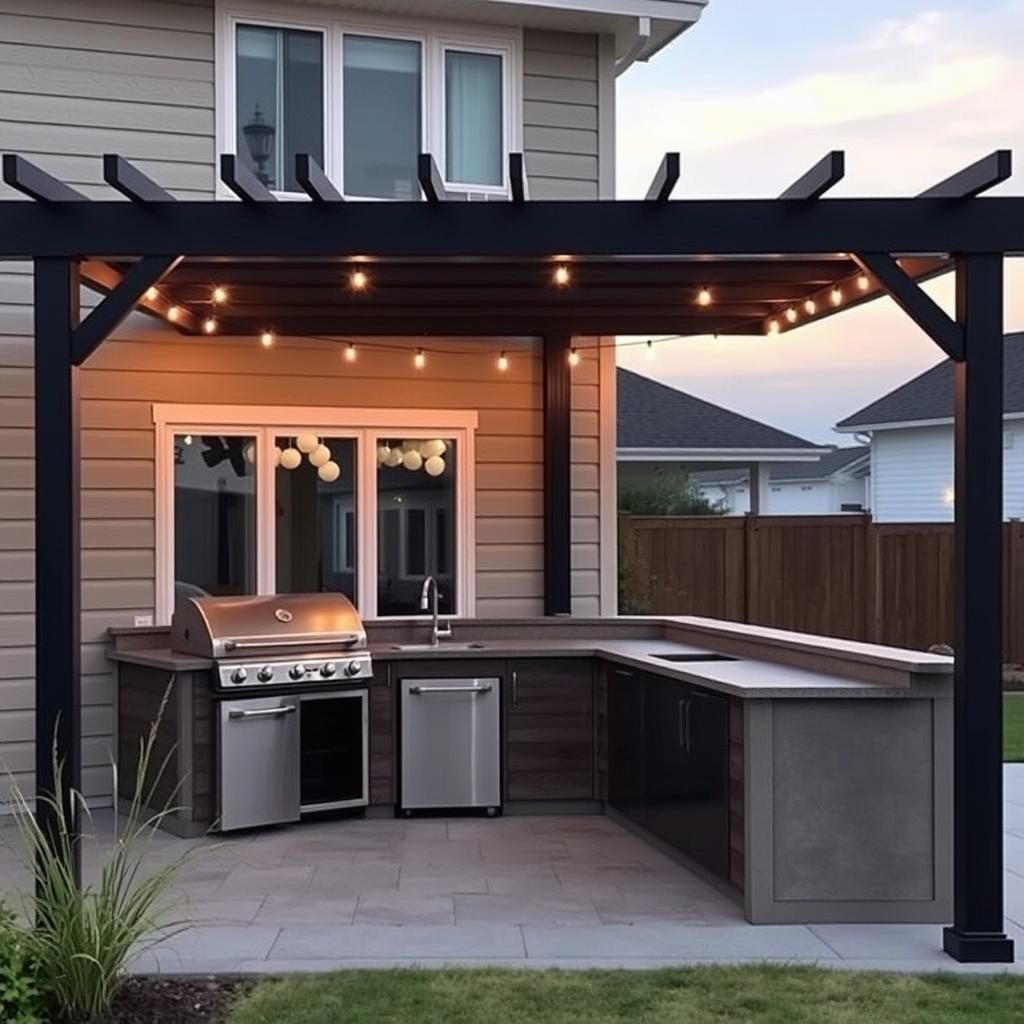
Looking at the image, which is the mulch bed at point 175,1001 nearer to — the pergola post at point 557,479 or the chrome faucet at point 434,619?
the chrome faucet at point 434,619

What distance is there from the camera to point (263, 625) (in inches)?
281

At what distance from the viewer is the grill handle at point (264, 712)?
694cm

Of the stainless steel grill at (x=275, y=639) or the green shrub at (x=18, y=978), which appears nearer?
the green shrub at (x=18, y=978)

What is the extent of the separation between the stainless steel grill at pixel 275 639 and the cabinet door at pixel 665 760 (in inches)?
66.2

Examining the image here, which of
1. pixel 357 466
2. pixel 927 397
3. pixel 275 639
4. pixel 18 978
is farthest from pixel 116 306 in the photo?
pixel 927 397

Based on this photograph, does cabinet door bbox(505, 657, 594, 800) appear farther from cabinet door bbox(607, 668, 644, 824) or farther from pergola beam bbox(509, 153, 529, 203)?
pergola beam bbox(509, 153, 529, 203)

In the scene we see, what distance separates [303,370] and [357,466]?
69 cm

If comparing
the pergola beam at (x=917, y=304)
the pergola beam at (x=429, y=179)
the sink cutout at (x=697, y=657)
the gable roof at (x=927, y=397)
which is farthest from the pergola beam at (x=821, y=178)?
the gable roof at (x=927, y=397)

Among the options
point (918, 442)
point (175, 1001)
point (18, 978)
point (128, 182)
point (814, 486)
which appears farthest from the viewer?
point (814, 486)

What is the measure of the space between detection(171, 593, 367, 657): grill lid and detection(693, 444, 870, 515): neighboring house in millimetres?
18679

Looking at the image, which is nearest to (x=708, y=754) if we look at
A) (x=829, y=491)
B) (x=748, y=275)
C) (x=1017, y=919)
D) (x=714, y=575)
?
(x=1017, y=919)

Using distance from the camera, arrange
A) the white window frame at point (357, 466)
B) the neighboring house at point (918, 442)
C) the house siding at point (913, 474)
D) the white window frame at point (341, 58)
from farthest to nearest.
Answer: the house siding at point (913, 474), the neighboring house at point (918, 442), the white window frame at point (357, 466), the white window frame at point (341, 58)

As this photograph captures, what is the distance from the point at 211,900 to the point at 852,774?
9.26ft

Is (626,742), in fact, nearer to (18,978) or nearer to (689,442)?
(18,978)
